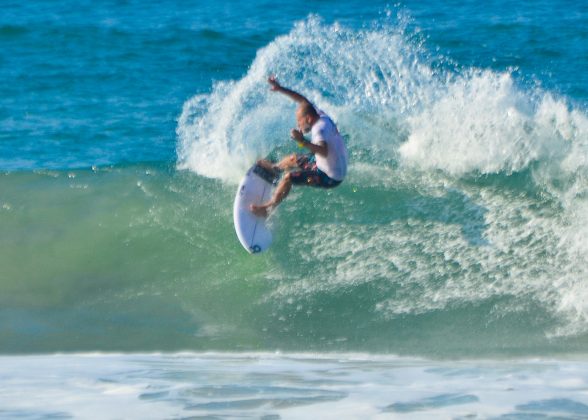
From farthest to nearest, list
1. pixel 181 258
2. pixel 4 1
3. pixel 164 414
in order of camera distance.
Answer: pixel 4 1, pixel 181 258, pixel 164 414

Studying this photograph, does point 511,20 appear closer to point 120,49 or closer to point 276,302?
point 120,49

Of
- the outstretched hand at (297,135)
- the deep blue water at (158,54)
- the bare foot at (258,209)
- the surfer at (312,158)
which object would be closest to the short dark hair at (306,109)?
the surfer at (312,158)

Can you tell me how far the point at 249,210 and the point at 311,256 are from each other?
881mm

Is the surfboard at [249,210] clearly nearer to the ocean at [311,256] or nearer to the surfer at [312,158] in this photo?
the surfer at [312,158]

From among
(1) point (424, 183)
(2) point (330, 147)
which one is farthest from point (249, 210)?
(1) point (424, 183)

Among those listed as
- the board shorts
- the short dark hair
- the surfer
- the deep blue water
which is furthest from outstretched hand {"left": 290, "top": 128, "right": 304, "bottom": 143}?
the deep blue water

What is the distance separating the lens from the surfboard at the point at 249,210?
9.39 metres

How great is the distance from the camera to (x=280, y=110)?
1197cm

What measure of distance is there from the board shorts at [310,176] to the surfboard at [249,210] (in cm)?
43

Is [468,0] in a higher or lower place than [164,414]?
higher

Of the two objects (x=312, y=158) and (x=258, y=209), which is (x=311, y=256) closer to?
(x=258, y=209)

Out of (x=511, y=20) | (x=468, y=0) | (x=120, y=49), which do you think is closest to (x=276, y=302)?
(x=120, y=49)

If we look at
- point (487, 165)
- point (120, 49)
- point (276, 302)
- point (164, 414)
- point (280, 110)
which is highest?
point (120, 49)

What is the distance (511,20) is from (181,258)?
402 inches
